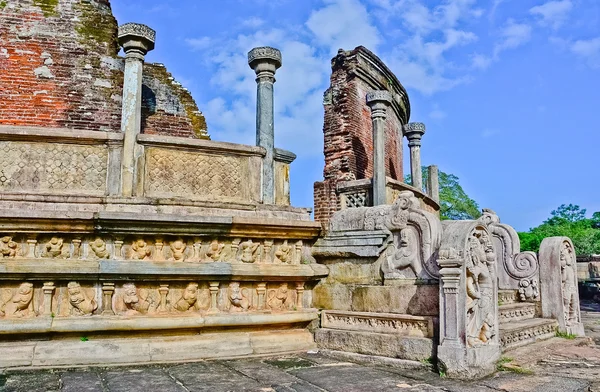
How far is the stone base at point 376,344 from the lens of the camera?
4766 millimetres

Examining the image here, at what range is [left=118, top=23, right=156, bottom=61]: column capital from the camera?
573 cm

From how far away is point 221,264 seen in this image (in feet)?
18.1

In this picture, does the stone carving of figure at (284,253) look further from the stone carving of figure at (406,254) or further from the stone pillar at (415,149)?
the stone pillar at (415,149)

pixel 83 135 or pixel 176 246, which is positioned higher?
pixel 83 135

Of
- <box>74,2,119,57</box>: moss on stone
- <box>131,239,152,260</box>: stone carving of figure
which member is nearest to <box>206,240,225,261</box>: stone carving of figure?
<box>131,239,152,260</box>: stone carving of figure

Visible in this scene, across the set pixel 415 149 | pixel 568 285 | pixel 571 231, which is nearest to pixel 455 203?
pixel 571 231

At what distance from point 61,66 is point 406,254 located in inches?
242

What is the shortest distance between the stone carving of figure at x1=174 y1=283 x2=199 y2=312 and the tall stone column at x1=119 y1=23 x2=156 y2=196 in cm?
118

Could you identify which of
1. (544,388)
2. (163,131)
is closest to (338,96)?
(163,131)

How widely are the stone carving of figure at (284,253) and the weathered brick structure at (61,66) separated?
373 cm

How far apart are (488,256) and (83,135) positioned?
4.30 metres

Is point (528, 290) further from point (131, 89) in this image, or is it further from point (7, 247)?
point (7, 247)

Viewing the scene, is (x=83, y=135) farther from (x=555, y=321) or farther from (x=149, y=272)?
(x=555, y=321)

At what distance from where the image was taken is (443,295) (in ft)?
15.0
